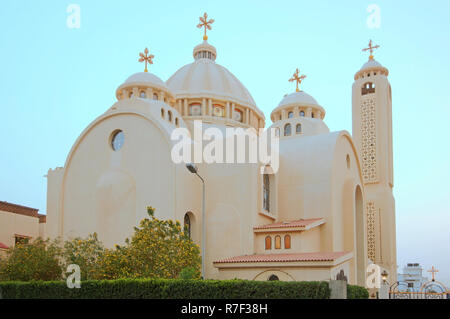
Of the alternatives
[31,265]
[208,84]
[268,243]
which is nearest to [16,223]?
[208,84]

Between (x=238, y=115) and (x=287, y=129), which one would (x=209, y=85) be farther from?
(x=287, y=129)

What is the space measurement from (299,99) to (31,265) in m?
22.6

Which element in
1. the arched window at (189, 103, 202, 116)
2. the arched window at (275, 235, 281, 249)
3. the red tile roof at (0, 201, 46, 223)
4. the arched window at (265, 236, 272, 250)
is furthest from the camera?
the red tile roof at (0, 201, 46, 223)

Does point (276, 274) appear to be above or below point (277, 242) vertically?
below

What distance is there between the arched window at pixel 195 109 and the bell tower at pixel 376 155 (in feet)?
45.5

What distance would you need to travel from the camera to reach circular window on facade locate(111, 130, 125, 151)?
2614 centimetres

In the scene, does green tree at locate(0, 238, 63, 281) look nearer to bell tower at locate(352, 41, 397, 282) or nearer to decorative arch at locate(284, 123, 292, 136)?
decorative arch at locate(284, 123, 292, 136)

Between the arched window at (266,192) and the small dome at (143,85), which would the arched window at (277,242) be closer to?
the arched window at (266,192)

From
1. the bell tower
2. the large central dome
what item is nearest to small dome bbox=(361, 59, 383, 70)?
the bell tower

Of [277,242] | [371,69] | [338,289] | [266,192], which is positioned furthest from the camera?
[371,69]

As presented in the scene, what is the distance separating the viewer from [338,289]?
13.9 metres

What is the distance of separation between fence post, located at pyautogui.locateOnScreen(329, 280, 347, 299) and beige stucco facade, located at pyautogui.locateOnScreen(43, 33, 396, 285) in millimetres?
5653

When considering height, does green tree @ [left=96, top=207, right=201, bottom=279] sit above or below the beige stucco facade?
below

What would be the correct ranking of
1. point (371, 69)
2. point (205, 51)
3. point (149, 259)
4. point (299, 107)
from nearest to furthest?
point (149, 259) < point (299, 107) < point (205, 51) < point (371, 69)
